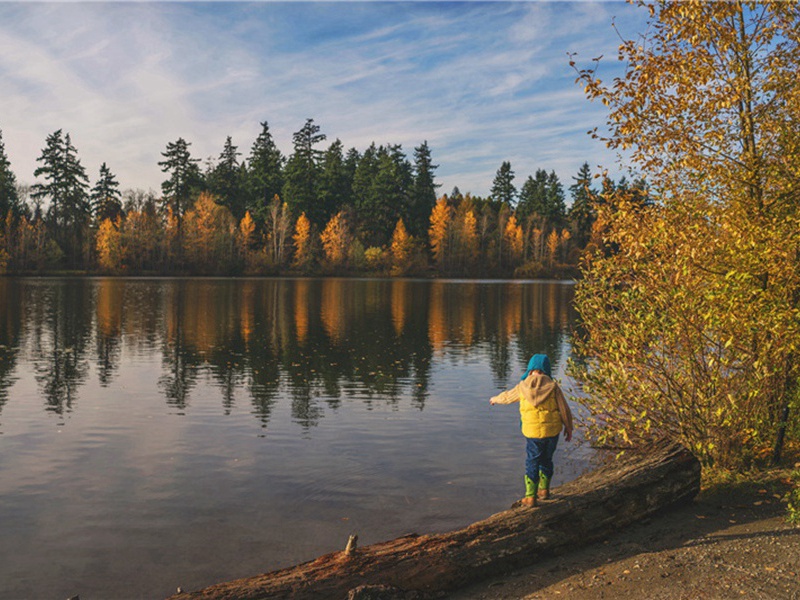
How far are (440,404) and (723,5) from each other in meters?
12.7

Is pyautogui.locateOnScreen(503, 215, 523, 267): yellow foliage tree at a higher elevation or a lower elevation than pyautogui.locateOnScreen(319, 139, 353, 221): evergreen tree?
lower

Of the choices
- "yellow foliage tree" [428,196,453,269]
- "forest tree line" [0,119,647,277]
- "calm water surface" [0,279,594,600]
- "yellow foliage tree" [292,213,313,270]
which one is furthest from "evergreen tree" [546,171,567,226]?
"calm water surface" [0,279,594,600]

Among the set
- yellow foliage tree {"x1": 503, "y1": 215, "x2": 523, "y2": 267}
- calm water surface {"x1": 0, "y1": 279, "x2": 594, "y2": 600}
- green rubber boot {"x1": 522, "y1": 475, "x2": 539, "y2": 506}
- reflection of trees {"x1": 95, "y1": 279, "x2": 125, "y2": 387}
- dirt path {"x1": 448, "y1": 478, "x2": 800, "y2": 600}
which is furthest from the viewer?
yellow foliage tree {"x1": 503, "y1": 215, "x2": 523, "y2": 267}

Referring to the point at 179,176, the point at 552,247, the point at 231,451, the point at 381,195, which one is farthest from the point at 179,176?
the point at 231,451

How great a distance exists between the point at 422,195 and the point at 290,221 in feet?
101

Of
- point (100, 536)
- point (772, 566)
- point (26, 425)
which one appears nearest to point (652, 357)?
point (772, 566)

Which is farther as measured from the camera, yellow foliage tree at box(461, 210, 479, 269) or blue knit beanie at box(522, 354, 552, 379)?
yellow foliage tree at box(461, 210, 479, 269)

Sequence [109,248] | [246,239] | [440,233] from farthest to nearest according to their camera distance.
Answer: [440,233]
[246,239]
[109,248]

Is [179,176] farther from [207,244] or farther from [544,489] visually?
Answer: [544,489]

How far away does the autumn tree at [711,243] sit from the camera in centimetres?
980

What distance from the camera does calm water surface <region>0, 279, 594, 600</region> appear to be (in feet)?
31.0

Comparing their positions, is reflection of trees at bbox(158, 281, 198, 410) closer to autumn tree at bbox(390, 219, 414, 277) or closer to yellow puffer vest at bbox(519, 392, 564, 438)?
yellow puffer vest at bbox(519, 392, 564, 438)

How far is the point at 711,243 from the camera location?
995 cm

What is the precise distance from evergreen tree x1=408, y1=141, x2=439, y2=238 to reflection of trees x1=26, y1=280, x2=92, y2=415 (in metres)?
88.9
